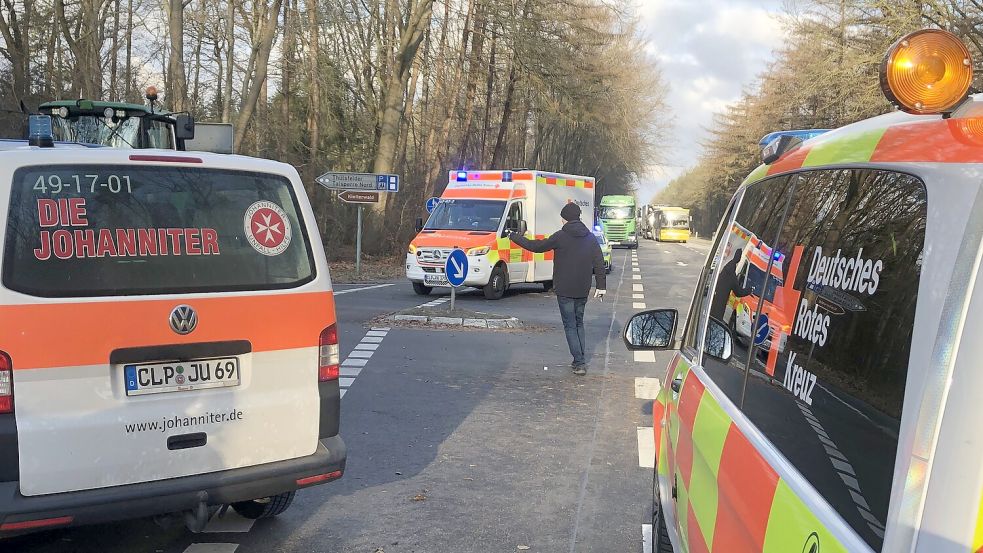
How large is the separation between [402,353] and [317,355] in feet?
20.4

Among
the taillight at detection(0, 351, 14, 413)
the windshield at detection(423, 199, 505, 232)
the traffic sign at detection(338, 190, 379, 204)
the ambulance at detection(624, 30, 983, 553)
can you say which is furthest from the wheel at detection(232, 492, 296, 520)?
the traffic sign at detection(338, 190, 379, 204)

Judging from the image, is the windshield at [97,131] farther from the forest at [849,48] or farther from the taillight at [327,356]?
the forest at [849,48]

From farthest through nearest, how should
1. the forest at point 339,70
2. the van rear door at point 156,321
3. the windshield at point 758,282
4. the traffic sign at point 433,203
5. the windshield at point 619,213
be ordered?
1. the windshield at point 619,213
2. the forest at point 339,70
3. the traffic sign at point 433,203
4. the van rear door at point 156,321
5. the windshield at point 758,282

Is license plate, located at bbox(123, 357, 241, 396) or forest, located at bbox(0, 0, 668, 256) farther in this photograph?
forest, located at bbox(0, 0, 668, 256)

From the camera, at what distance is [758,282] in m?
2.42

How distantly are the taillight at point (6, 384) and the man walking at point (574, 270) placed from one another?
6.72 meters

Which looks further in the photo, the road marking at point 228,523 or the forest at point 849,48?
the forest at point 849,48

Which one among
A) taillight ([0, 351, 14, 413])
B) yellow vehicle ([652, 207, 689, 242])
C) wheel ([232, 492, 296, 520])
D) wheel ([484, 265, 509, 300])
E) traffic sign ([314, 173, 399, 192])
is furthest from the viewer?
yellow vehicle ([652, 207, 689, 242])

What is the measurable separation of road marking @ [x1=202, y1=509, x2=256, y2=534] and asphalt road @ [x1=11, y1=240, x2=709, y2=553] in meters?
0.01

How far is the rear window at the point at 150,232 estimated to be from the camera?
3.56m

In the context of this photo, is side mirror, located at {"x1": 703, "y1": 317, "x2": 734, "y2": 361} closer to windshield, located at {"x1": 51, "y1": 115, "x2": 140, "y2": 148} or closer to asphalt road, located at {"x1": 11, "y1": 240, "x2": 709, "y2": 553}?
asphalt road, located at {"x1": 11, "y1": 240, "x2": 709, "y2": 553}

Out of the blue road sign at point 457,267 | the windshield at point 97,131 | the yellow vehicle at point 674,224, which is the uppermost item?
the windshield at point 97,131

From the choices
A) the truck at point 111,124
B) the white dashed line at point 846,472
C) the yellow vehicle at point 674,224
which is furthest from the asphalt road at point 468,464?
the yellow vehicle at point 674,224

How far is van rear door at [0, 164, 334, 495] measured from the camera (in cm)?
349
